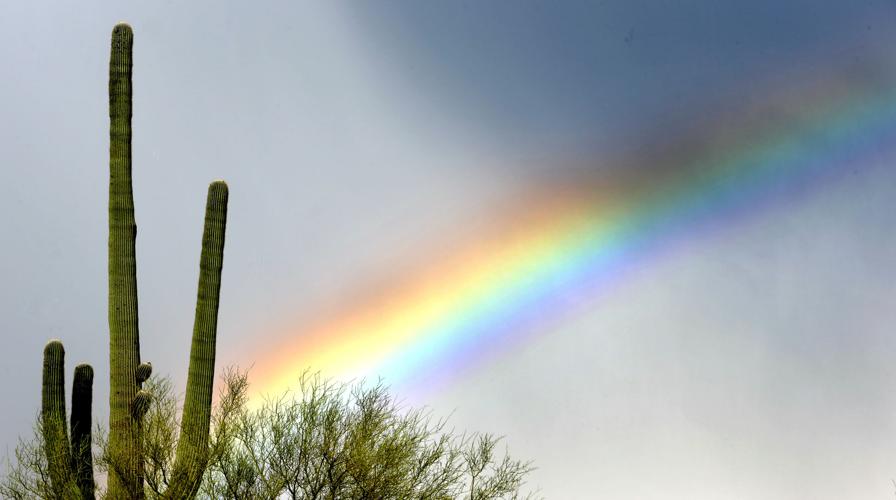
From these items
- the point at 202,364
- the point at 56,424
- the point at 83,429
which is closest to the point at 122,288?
the point at 202,364

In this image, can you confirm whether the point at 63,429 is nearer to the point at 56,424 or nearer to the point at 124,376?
the point at 56,424

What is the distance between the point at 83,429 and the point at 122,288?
2977 millimetres

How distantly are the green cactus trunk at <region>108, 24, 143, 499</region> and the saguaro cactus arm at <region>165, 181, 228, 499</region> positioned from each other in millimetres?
744

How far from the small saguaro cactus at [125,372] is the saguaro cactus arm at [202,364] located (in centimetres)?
2

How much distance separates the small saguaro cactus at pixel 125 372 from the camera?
1872 centimetres

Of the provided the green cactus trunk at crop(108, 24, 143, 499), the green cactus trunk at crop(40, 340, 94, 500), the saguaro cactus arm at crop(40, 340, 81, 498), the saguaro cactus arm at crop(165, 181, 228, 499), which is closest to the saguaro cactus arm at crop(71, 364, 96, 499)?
the green cactus trunk at crop(40, 340, 94, 500)

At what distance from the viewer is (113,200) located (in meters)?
20.1

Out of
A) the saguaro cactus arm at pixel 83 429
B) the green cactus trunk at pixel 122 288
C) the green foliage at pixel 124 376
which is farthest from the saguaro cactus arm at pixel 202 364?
the saguaro cactus arm at pixel 83 429

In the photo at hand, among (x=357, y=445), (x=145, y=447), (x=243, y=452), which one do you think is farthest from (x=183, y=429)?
(x=357, y=445)

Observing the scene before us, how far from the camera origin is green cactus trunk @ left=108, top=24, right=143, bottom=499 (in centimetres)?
1859

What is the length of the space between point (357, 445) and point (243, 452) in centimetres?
211

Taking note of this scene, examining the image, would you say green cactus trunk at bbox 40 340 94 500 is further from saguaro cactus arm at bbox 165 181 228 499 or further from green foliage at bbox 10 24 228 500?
saguaro cactus arm at bbox 165 181 228 499

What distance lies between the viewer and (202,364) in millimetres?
19047

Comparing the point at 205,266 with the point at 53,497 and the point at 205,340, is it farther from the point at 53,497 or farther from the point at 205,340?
the point at 53,497
